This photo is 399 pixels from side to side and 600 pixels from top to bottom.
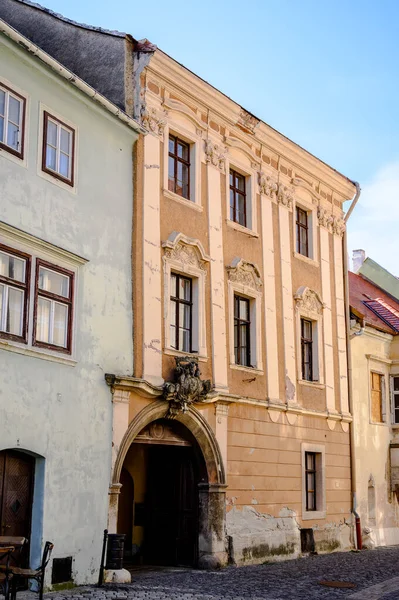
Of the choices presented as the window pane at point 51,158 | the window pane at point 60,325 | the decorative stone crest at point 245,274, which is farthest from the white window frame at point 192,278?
the window pane at point 51,158

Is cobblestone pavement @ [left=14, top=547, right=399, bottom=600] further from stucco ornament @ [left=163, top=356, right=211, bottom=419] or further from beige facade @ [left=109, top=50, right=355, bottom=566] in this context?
stucco ornament @ [left=163, top=356, right=211, bottom=419]

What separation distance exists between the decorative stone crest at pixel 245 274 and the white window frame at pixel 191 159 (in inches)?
60.0

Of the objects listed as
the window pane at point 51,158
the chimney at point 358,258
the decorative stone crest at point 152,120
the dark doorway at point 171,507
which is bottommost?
the dark doorway at point 171,507

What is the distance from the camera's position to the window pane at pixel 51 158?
1417 cm

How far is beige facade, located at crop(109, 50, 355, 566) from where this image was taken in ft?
53.6

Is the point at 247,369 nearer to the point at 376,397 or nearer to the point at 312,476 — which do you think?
the point at 312,476

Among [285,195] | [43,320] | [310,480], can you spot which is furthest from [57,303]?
[310,480]

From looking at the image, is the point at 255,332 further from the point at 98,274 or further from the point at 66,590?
the point at 66,590

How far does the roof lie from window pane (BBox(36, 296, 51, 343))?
40.1 feet

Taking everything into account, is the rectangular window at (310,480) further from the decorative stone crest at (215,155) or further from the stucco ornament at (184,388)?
the decorative stone crest at (215,155)

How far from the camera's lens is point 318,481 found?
21.1m

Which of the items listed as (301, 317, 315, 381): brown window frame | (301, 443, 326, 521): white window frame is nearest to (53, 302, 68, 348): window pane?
(301, 443, 326, 521): white window frame

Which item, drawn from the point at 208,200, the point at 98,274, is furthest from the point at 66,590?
the point at 208,200

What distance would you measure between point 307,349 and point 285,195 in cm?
387
